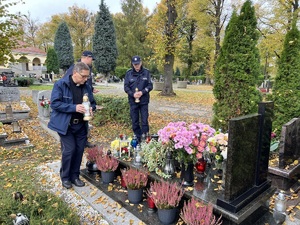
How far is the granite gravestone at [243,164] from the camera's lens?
210 cm

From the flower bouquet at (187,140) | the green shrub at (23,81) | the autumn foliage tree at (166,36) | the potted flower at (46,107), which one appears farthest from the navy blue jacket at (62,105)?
the green shrub at (23,81)

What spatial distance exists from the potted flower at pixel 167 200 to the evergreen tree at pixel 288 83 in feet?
10.6

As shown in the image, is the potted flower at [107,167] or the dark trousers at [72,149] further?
the potted flower at [107,167]

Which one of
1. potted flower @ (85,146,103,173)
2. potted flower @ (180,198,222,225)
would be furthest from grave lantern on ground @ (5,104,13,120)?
potted flower @ (180,198,222,225)

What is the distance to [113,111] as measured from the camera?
6.98 meters

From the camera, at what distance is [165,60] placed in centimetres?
1461

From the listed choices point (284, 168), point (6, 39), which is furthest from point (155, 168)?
point (6, 39)

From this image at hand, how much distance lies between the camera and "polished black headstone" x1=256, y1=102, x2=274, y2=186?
8.02ft

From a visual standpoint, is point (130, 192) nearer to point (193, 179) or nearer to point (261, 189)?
point (193, 179)

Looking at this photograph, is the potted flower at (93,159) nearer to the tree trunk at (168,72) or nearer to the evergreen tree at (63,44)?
the tree trunk at (168,72)

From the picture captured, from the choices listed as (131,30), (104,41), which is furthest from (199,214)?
(131,30)

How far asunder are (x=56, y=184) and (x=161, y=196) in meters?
1.86

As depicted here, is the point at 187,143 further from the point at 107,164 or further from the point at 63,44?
the point at 63,44

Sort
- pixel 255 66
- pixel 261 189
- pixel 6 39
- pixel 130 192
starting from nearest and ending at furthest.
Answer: pixel 261 189, pixel 130 192, pixel 255 66, pixel 6 39
